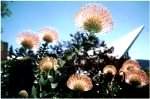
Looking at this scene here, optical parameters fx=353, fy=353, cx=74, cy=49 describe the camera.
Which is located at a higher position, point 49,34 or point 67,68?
point 49,34

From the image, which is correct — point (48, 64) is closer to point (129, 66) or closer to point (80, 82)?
point (80, 82)

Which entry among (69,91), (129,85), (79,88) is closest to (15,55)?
(69,91)

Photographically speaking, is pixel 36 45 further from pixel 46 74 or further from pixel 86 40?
pixel 86 40

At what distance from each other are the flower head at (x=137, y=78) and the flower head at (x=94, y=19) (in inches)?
9.4

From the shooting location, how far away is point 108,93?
5.51 ft

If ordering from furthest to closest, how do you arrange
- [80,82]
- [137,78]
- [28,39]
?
[28,39] < [137,78] < [80,82]

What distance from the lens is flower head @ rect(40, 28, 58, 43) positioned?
1729mm

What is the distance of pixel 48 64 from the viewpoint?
1637 millimetres

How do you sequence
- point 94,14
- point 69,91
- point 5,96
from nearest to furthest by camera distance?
point 94,14 < point 69,91 < point 5,96

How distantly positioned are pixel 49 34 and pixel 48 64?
172 millimetres

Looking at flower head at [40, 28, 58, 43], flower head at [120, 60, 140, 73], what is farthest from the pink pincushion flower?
flower head at [40, 28, 58, 43]

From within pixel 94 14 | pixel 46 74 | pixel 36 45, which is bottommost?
pixel 46 74

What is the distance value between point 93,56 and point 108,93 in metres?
0.19

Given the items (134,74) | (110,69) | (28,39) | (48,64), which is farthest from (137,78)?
(28,39)
